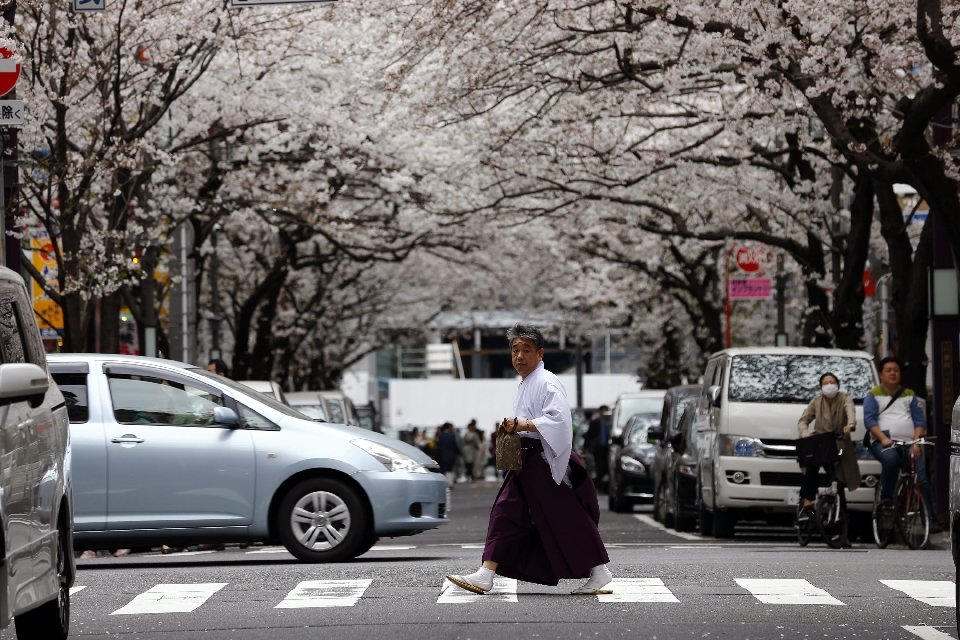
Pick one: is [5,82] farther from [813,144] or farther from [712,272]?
[712,272]

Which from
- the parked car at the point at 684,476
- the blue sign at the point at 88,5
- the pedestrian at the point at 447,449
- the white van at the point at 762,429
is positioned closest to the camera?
the blue sign at the point at 88,5

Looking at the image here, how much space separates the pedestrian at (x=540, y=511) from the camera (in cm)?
1091

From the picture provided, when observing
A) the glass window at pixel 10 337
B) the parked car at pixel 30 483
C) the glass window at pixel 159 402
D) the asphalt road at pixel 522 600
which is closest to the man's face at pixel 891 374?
Answer: the asphalt road at pixel 522 600

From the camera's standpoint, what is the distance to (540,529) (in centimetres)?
1092

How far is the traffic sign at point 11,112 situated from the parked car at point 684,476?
849cm

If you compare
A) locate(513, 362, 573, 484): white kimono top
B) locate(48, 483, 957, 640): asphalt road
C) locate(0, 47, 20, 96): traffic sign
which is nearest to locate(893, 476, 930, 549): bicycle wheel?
locate(48, 483, 957, 640): asphalt road

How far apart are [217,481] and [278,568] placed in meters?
0.99

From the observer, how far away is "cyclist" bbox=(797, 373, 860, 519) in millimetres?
17500

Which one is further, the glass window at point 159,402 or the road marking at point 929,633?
the glass window at point 159,402

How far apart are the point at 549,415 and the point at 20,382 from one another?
182 inches

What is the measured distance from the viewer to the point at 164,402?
566 inches

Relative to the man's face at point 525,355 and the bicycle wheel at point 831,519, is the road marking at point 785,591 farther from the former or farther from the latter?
the bicycle wheel at point 831,519

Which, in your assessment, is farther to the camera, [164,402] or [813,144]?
[813,144]

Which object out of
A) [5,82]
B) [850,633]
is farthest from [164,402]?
[850,633]
